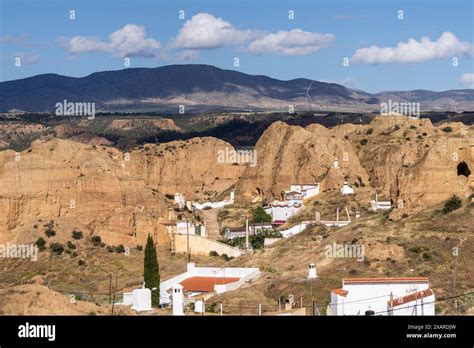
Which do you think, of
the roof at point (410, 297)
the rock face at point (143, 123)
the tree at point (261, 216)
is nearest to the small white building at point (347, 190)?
the tree at point (261, 216)

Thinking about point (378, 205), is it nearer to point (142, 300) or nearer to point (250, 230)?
point (250, 230)

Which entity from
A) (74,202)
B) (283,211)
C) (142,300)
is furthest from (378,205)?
(142,300)

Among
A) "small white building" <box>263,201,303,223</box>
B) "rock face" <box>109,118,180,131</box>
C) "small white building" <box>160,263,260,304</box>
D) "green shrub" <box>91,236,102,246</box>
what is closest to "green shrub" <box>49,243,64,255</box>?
"green shrub" <box>91,236,102,246</box>
